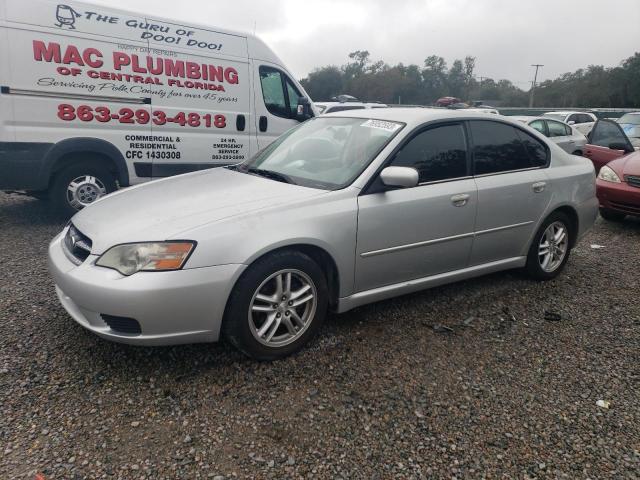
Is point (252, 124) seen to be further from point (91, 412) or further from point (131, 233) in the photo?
point (91, 412)

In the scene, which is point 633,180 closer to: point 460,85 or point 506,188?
point 506,188

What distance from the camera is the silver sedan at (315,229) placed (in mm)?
2564

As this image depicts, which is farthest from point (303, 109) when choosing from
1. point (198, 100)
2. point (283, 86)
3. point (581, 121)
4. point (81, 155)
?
point (581, 121)

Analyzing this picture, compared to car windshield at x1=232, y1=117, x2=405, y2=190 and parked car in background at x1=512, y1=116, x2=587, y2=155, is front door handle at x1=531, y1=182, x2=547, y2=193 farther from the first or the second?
parked car in background at x1=512, y1=116, x2=587, y2=155

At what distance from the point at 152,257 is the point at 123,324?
15.2 inches

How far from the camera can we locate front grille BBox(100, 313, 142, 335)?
8.30ft

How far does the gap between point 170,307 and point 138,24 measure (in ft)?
15.0

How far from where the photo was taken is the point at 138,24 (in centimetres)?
576

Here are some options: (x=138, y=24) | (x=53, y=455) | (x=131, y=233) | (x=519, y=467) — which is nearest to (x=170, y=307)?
(x=131, y=233)

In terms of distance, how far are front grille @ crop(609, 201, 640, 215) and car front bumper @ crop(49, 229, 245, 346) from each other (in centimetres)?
592

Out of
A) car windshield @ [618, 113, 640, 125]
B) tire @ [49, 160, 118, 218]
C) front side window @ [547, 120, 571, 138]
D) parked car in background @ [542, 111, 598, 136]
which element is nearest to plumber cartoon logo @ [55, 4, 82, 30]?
tire @ [49, 160, 118, 218]

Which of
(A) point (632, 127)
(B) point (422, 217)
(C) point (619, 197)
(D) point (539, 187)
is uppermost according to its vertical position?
(A) point (632, 127)

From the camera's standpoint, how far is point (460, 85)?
64.9 m

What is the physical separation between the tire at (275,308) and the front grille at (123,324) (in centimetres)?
46
